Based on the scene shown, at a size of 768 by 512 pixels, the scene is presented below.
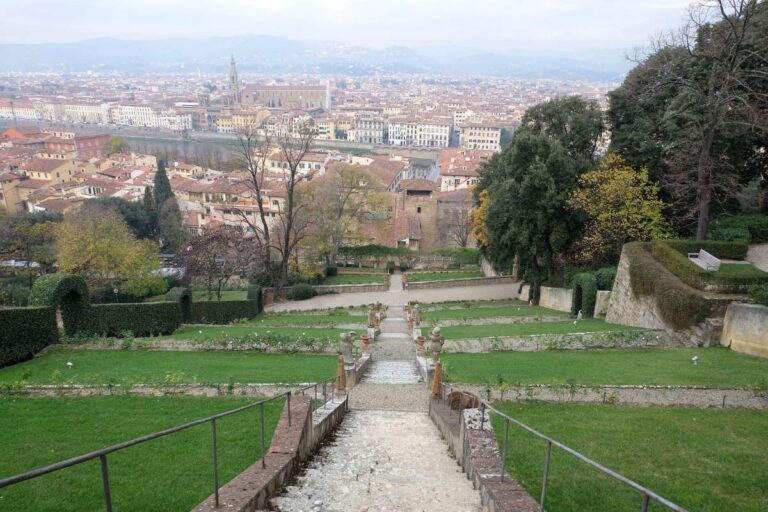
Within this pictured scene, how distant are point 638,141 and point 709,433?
64.9 ft

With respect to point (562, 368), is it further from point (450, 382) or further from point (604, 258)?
point (604, 258)

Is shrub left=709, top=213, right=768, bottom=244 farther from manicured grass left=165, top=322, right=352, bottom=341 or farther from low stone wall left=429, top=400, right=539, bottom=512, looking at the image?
low stone wall left=429, top=400, right=539, bottom=512

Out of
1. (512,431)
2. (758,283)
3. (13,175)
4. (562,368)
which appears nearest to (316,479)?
(512,431)

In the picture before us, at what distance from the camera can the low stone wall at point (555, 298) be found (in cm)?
2416

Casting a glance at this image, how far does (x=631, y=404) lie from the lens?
10.7m

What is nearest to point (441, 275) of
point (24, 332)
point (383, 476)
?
point (24, 332)

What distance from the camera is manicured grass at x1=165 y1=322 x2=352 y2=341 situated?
708 inches

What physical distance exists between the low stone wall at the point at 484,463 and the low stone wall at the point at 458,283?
2364cm

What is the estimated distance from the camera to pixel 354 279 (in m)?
37.7

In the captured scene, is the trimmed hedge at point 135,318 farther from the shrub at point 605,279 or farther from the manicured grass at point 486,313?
the shrub at point 605,279

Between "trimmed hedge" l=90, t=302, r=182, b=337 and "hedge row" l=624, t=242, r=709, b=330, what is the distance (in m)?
18.1

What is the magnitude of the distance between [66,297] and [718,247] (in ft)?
80.7

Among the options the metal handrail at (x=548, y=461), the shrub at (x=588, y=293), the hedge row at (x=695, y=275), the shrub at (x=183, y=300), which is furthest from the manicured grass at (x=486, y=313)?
the metal handrail at (x=548, y=461)

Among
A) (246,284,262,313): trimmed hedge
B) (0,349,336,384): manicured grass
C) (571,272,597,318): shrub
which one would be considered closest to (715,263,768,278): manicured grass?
(571,272,597,318): shrub
